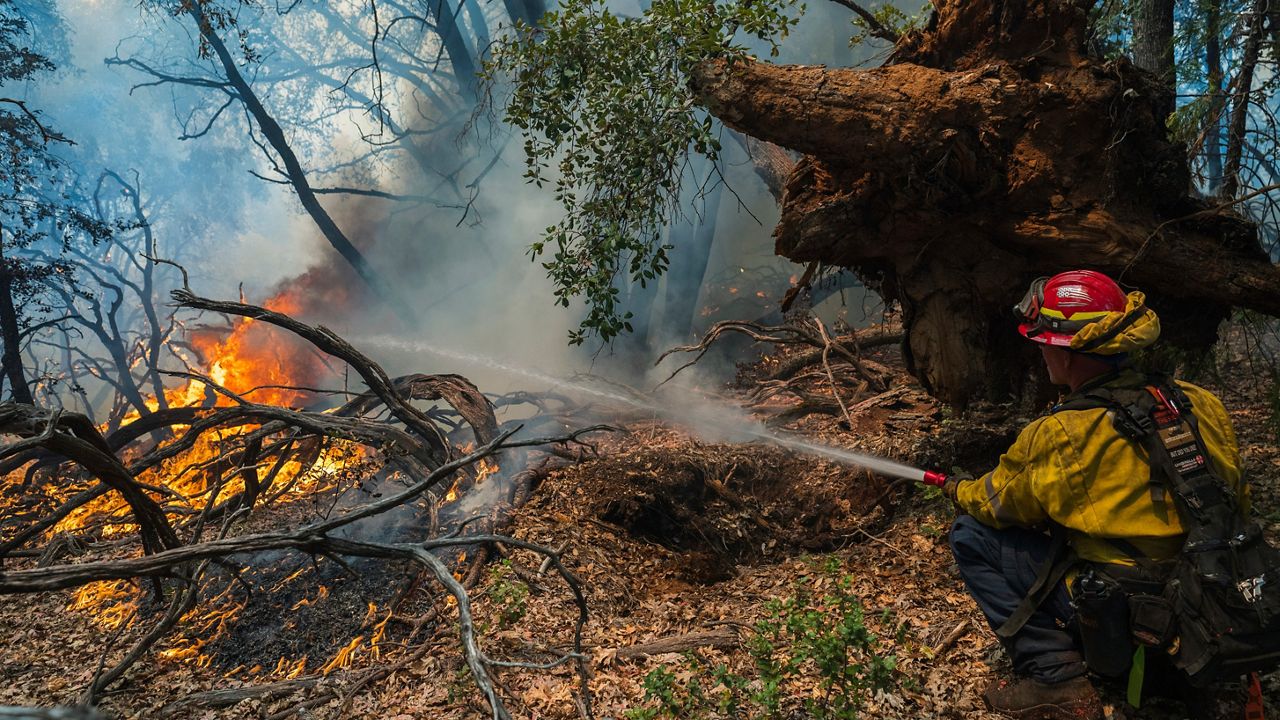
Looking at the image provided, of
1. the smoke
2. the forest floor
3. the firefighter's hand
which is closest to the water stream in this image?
the forest floor

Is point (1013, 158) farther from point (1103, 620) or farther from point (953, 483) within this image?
point (1103, 620)

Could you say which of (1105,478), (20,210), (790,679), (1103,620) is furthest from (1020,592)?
(20,210)

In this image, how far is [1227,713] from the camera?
2.85 m

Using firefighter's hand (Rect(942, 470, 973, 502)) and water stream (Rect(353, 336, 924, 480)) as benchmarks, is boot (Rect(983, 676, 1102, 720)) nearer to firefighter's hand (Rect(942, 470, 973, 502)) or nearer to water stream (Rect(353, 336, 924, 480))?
firefighter's hand (Rect(942, 470, 973, 502))

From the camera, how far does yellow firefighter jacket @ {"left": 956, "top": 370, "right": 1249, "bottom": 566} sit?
254 centimetres

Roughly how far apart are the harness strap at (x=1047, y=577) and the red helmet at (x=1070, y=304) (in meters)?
0.82

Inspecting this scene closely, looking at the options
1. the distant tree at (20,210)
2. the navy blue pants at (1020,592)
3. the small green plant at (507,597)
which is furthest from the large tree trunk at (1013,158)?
the distant tree at (20,210)

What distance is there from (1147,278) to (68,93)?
2178 cm

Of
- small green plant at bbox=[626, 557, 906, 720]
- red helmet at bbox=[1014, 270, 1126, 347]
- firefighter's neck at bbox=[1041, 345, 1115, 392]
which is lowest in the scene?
small green plant at bbox=[626, 557, 906, 720]

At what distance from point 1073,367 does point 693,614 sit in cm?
253

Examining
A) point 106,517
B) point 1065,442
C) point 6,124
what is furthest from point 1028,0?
point 6,124

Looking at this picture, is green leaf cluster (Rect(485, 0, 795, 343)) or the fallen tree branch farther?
green leaf cluster (Rect(485, 0, 795, 343))

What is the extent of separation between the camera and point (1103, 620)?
8.72ft

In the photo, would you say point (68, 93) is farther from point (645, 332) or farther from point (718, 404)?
point (718, 404)
